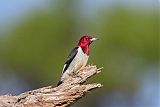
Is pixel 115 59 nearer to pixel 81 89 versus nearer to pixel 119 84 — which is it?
pixel 119 84

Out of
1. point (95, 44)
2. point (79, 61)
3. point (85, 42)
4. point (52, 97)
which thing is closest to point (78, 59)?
point (79, 61)

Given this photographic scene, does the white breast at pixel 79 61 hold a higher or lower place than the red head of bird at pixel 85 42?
lower

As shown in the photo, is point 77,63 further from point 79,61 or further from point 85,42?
point 85,42

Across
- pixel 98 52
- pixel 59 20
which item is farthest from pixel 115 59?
pixel 59 20

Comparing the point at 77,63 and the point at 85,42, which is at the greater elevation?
the point at 85,42

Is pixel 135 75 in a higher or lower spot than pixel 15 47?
lower

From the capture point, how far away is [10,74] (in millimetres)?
19609

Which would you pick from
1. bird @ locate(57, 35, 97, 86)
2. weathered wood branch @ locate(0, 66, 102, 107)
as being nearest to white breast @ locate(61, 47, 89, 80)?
bird @ locate(57, 35, 97, 86)

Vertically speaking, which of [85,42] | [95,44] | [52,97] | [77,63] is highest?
[95,44]

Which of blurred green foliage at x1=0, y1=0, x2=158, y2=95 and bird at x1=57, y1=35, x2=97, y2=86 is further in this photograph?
blurred green foliage at x1=0, y1=0, x2=158, y2=95

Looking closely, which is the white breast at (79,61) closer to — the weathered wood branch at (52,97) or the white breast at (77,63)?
the white breast at (77,63)

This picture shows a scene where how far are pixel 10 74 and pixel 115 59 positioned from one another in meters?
2.79

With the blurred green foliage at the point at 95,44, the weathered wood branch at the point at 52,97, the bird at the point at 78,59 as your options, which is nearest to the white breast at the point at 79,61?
Answer: the bird at the point at 78,59

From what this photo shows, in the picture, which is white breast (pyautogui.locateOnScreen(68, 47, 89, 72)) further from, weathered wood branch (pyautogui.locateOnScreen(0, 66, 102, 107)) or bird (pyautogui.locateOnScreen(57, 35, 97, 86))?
weathered wood branch (pyautogui.locateOnScreen(0, 66, 102, 107))
